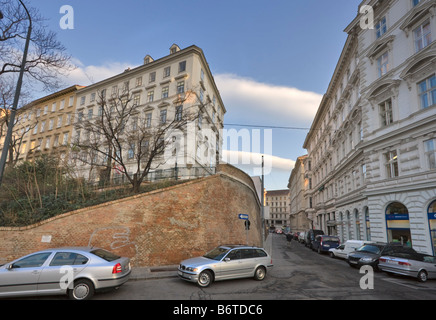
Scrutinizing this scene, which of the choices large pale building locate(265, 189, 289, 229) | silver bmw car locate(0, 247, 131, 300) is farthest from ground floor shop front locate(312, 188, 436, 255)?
large pale building locate(265, 189, 289, 229)

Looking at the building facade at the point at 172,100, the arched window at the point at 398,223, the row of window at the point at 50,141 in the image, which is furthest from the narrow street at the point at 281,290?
the row of window at the point at 50,141

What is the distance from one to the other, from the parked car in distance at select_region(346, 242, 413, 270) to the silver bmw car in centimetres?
1276

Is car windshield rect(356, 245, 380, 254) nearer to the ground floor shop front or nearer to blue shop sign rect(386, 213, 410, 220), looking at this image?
the ground floor shop front

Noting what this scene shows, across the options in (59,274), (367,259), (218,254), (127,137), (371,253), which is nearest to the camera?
(59,274)

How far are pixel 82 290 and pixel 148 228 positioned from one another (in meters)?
6.54

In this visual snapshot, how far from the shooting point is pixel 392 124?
18844mm

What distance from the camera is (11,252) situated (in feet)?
37.4

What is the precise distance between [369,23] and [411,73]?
7.76 meters

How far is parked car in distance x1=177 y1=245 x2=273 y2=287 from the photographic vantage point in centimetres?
910

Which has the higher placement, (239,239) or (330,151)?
(330,151)

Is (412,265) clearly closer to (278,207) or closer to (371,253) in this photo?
(371,253)

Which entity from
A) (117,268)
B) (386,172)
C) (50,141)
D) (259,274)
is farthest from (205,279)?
(50,141)

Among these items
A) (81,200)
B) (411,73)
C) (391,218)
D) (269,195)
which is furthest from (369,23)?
(269,195)
